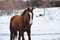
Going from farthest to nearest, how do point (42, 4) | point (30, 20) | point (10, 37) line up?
point (42, 4), point (10, 37), point (30, 20)

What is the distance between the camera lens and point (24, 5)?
1.26 metres

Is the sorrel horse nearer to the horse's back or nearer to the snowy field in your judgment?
the horse's back

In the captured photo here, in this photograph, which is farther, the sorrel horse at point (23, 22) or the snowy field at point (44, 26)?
the snowy field at point (44, 26)

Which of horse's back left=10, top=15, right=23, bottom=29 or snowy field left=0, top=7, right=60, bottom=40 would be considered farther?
snowy field left=0, top=7, right=60, bottom=40

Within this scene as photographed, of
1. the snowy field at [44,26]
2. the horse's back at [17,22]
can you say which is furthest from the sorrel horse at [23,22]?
the snowy field at [44,26]

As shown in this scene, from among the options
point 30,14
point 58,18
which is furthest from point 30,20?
point 58,18

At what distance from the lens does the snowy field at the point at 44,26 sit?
1264 millimetres

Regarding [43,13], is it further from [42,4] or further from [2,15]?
[2,15]

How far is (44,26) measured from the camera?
132 centimetres

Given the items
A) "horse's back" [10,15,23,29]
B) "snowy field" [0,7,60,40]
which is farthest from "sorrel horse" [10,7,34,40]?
"snowy field" [0,7,60,40]

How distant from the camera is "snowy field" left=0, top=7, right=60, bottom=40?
126 centimetres

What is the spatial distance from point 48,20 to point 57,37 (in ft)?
0.50

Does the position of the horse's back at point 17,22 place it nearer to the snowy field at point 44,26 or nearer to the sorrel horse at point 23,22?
the sorrel horse at point 23,22

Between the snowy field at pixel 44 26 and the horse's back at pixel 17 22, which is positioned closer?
the horse's back at pixel 17 22
